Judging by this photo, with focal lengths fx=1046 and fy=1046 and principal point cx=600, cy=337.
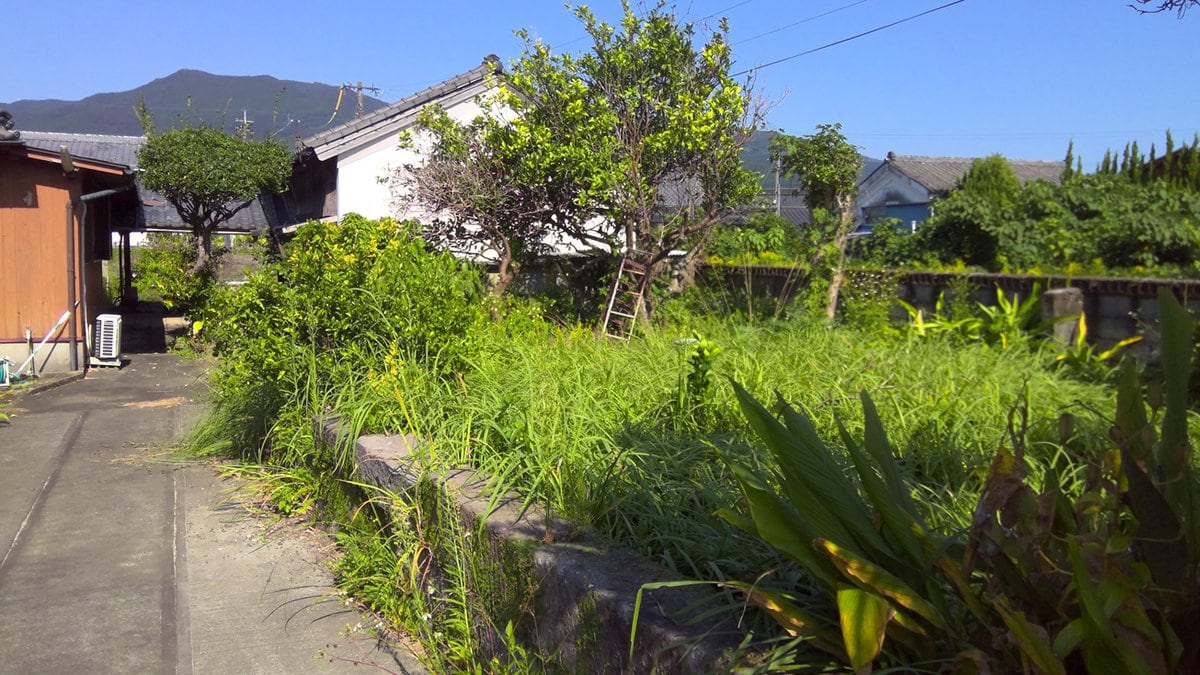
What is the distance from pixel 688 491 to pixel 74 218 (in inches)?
496

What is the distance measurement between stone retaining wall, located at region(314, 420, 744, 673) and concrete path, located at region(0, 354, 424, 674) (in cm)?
79

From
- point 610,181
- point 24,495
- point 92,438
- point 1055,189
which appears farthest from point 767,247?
point 24,495

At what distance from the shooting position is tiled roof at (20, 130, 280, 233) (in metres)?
22.1

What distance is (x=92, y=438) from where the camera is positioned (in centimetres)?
941

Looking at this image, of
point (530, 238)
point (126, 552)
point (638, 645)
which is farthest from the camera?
point (530, 238)

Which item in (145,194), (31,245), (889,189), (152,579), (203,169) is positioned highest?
(889,189)

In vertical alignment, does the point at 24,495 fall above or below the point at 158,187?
below

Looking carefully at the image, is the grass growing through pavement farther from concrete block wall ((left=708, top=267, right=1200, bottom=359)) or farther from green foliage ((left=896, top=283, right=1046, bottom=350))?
concrete block wall ((left=708, top=267, right=1200, bottom=359))

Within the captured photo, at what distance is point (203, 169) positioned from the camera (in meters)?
18.2

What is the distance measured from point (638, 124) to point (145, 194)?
17.0 m

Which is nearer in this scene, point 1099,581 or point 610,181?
point 1099,581

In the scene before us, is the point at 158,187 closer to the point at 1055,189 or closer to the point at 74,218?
the point at 74,218

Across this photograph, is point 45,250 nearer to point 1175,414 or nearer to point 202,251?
point 202,251

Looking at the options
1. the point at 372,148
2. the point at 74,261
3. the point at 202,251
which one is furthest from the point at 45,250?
the point at 372,148
